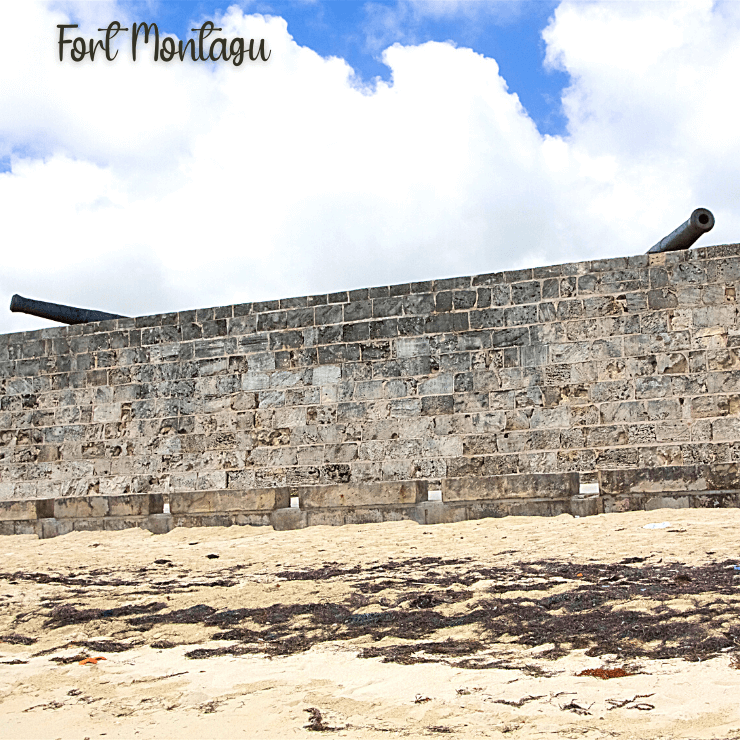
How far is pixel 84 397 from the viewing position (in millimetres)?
10953

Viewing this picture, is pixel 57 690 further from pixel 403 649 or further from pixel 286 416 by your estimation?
pixel 286 416

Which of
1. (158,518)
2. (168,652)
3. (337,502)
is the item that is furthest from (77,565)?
(168,652)

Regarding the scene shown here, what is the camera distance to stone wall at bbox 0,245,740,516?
8852 millimetres

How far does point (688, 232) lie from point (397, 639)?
20.6 ft

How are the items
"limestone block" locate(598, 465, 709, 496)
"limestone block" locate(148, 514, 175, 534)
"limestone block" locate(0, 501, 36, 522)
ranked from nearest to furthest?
"limestone block" locate(598, 465, 709, 496) < "limestone block" locate(148, 514, 175, 534) < "limestone block" locate(0, 501, 36, 522)

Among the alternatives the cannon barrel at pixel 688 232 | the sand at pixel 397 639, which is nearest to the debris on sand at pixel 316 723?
the sand at pixel 397 639

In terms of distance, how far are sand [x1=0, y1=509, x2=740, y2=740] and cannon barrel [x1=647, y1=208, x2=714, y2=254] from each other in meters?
3.07

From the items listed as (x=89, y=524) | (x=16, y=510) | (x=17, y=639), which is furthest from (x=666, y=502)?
(x=16, y=510)

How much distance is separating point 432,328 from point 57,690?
6464 mm

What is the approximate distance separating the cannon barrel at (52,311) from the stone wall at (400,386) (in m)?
0.62

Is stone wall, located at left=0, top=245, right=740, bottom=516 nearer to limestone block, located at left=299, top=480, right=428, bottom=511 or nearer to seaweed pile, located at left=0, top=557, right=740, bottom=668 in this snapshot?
limestone block, located at left=299, top=480, right=428, bottom=511

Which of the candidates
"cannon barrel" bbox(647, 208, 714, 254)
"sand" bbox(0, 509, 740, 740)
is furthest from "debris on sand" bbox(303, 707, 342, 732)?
"cannon barrel" bbox(647, 208, 714, 254)

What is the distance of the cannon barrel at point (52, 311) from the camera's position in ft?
38.8

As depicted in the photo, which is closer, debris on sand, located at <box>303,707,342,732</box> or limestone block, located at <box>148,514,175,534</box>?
debris on sand, located at <box>303,707,342,732</box>
